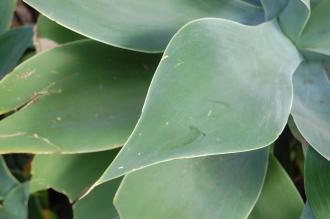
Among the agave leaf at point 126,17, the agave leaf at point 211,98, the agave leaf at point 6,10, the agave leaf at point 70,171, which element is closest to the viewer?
the agave leaf at point 211,98

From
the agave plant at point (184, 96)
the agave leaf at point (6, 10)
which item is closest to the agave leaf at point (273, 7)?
the agave plant at point (184, 96)

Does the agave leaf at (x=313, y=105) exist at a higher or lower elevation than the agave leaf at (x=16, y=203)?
higher

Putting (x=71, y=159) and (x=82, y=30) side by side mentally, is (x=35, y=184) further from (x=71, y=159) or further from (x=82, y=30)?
(x=82, y=30)

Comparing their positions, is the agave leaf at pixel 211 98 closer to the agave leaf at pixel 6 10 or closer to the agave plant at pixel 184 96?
the agave plant at pixel 184 96

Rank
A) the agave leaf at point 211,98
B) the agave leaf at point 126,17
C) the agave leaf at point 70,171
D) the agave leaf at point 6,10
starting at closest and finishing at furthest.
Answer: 1. the agave leaf at point 211,98
2. the agave leaf at point 126,17
3. the agave leaf at point 70,171
4. the agave leaf at point 6,10

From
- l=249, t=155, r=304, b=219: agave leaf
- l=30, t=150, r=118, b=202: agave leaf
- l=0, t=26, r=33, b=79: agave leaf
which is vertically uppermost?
l=0, t=26, r=33, b=79: agave leaf

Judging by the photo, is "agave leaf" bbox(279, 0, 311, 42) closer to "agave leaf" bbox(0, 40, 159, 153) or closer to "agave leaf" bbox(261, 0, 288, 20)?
"agave leaf" bbox(261, 0, 288, 20)

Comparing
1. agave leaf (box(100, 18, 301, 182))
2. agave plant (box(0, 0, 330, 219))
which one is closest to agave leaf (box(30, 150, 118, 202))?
agave plant (box(0, 0, 330, 219))
